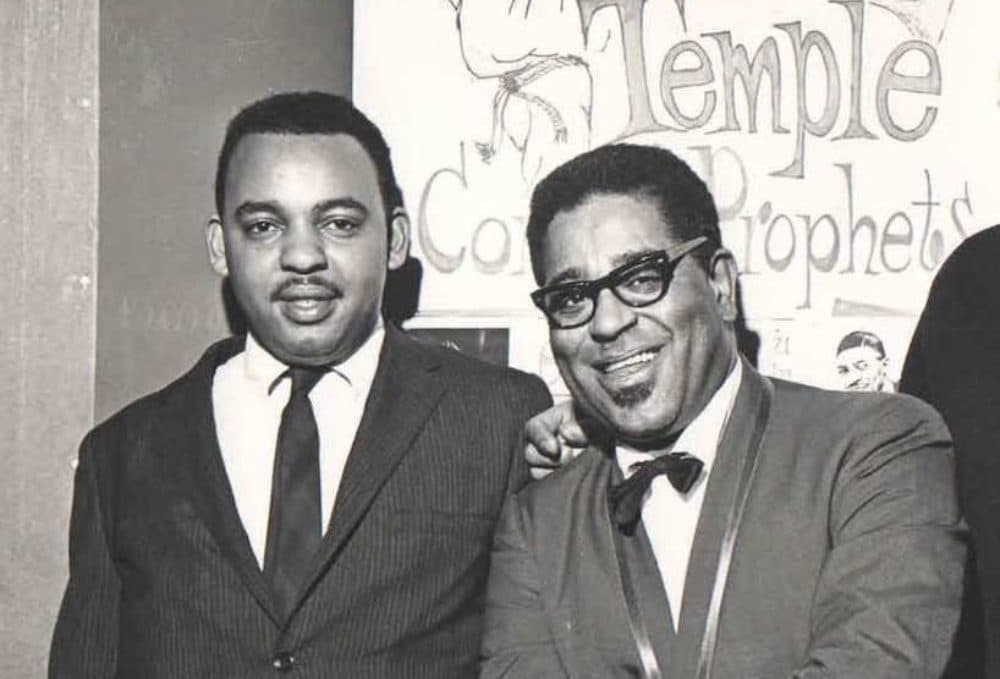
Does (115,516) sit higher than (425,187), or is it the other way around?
(425,187)

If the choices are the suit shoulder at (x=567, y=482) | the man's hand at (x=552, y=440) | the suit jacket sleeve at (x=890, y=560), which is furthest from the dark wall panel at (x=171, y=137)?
the suit jacket sleeve at (x=890, y=560)

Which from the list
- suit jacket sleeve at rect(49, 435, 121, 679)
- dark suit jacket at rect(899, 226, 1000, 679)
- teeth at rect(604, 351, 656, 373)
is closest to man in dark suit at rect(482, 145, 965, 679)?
teeth at rect(604, 351, 656, 373)

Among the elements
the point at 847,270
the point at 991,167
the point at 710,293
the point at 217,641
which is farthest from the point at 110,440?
the point at 991,167

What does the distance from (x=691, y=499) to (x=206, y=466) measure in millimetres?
971

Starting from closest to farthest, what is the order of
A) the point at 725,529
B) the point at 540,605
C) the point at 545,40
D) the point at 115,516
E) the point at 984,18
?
the point at 725,529 → the point at 540,605 → the point at 115,516 → the point at 984,18 → the point at 545,40

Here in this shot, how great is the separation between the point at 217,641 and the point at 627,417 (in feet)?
2.99

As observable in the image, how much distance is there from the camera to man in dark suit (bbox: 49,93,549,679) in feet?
8.98

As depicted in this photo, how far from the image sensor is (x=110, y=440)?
298 centimetres

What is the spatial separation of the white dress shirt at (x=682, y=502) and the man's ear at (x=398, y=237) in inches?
29.3

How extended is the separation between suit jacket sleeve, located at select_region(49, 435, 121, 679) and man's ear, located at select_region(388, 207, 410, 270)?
79 centimetres

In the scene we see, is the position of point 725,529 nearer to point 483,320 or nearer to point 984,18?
point 483,320

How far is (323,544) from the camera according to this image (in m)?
2.73

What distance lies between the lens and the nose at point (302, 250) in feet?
9.21

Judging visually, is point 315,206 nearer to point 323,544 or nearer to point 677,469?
point 323,544
